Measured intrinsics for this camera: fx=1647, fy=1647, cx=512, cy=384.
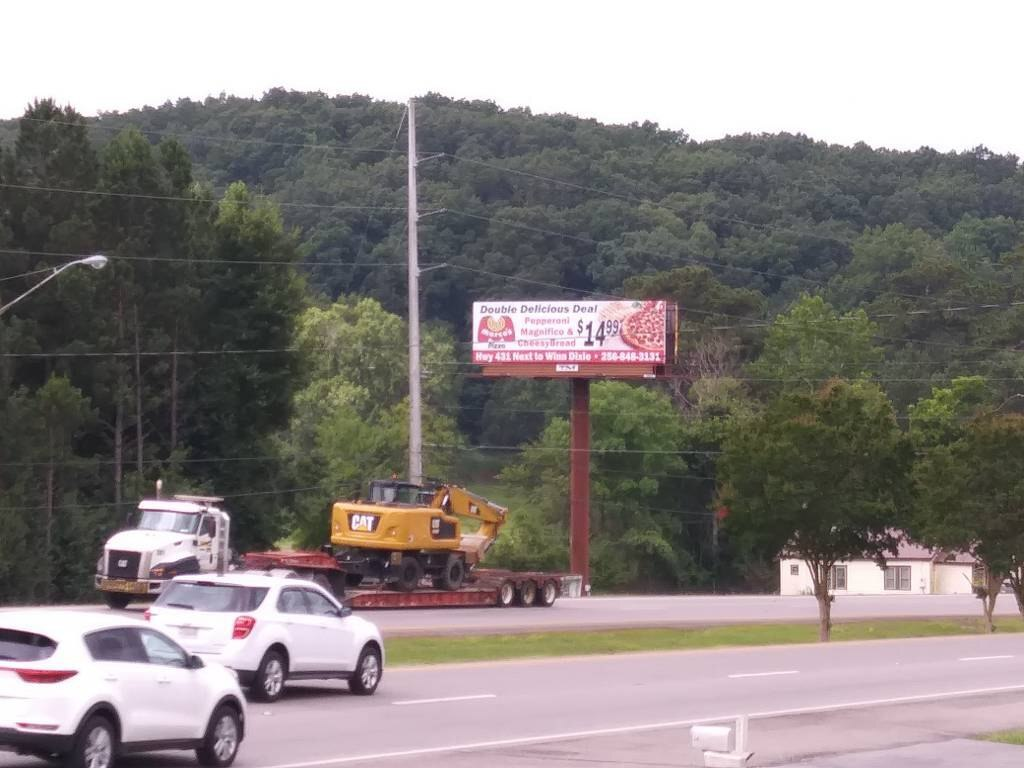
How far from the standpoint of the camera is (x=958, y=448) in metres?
52.2

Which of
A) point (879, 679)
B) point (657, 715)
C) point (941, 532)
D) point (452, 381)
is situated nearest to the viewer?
point (657, 715)

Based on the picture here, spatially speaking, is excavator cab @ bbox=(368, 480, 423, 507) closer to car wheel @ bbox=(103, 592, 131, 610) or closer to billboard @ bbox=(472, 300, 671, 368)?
car wheel @ bbox=(103, 592, 131, 610)

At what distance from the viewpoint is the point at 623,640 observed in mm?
36906

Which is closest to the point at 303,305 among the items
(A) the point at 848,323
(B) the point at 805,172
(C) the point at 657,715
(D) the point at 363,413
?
(D) the point at 363,413

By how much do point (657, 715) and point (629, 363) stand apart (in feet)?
156

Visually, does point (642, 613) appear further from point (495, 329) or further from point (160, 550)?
point (495, 329)

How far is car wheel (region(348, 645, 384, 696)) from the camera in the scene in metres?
22.5

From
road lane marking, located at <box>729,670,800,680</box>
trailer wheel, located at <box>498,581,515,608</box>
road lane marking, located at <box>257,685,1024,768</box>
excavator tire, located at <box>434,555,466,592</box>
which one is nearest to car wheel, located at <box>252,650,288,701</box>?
road lane marking, located at <box>257,685,1024,768</box>

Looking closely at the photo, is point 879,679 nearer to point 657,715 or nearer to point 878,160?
point 657,715

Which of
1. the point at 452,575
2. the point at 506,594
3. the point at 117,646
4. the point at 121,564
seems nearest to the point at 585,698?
the point at 117,646

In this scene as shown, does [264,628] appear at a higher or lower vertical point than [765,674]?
higher

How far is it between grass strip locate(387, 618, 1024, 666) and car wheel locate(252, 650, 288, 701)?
22.9 ft

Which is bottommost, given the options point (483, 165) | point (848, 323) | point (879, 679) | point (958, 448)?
point (879, 679)

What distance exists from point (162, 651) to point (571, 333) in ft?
181
